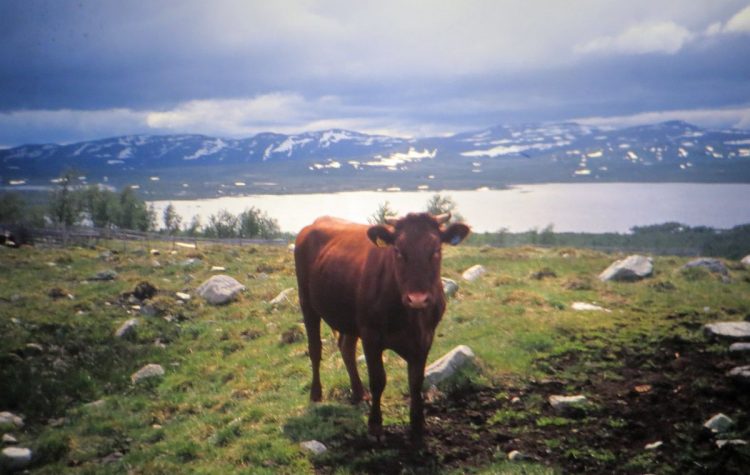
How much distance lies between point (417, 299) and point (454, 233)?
4.37ft

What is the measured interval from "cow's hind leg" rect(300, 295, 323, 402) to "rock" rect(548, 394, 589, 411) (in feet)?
13.1

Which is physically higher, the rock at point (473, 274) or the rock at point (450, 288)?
the rock at point (450, 288)

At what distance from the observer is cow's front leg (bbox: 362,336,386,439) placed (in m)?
7.00

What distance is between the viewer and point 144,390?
1048cm

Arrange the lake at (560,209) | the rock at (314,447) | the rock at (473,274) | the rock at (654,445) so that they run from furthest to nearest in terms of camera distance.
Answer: the lake at (560,209), the rock at (473,274), the rock at (314,447), the rock at (654,445)

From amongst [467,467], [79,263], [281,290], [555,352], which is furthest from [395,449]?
[79,263]

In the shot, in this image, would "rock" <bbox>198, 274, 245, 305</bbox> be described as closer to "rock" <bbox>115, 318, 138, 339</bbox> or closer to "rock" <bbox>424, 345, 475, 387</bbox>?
"rock" <bbox>115, 318, 138, 339</bbox>

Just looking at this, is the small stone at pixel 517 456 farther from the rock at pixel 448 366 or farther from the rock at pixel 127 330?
the rock at pixel 127 330

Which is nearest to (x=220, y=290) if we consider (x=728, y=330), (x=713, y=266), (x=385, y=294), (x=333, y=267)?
(x=333, y=267)

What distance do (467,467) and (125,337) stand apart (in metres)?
10.2

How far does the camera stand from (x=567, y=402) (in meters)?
7.49

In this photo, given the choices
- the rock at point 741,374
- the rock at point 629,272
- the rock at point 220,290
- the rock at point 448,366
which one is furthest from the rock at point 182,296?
the rock at point 629,272

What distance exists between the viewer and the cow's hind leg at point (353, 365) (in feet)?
27.8

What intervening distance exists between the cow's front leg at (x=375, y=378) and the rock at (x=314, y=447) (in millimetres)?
738
